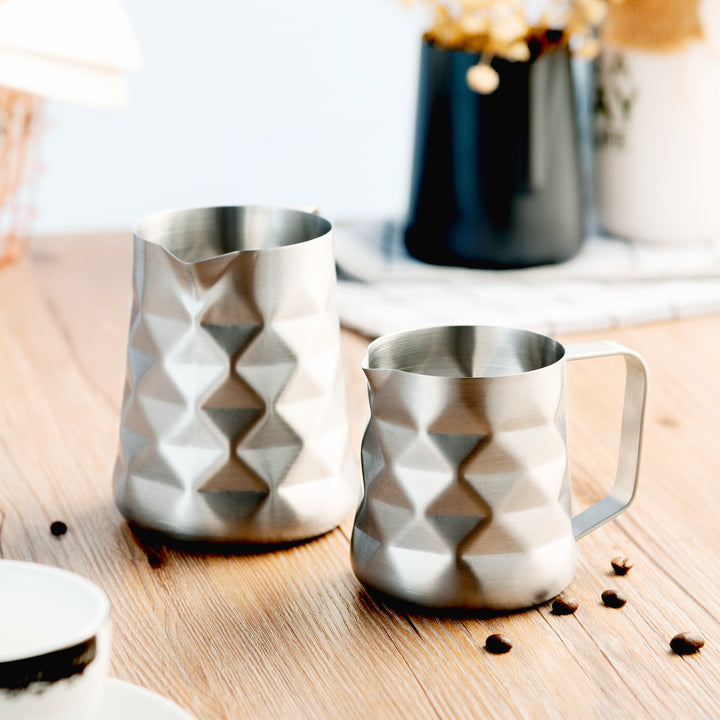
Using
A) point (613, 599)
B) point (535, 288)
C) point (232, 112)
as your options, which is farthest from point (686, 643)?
point (232, 112)

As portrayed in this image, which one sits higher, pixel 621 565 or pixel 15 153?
pixel 15 153

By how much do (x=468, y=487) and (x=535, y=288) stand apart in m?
0.68

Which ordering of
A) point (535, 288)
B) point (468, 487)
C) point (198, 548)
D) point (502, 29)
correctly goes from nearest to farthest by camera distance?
point (468, 487)
point (198, 548)
point (502, 29)
point (535, 288)

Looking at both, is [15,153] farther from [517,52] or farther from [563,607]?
[563,607]

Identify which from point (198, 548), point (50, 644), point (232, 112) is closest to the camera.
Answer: point (50, 644)

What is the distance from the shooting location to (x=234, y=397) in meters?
0.61

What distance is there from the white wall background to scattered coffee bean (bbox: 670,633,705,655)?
116 centimetres

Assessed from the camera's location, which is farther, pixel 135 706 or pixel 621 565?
pixel 621 565

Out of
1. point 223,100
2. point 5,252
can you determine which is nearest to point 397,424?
point 5,252

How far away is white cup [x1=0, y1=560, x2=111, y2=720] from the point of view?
0.37 metres

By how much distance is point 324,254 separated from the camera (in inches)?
24.4

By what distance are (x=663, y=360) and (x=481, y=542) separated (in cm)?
52

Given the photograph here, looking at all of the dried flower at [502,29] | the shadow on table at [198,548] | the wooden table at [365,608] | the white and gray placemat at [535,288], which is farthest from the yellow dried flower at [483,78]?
the shadow on table at [198,548]

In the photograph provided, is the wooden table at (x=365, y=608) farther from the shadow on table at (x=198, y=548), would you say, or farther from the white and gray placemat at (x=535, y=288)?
the white and gray placemat at (x=535, y=288)
